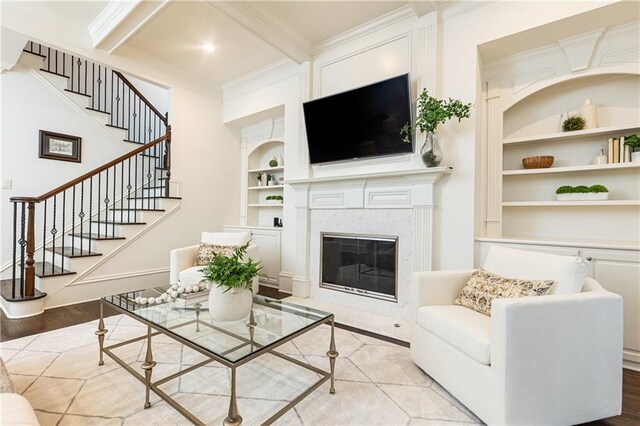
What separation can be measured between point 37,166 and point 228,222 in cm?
247

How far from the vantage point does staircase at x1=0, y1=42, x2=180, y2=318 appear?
120 inches

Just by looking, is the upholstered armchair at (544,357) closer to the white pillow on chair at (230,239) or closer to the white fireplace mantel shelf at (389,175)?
the white fireplace mantel shelf at (389,175)

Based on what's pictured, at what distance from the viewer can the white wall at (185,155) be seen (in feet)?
11.5

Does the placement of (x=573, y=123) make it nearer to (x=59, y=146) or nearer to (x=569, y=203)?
(x=569, y=203)

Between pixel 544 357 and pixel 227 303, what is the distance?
63.8 inches

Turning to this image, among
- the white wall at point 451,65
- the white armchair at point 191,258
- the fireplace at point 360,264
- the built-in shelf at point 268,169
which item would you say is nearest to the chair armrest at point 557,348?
the white wall at point 451,65

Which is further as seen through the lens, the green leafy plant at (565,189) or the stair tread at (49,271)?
the stair tread at (49,271)

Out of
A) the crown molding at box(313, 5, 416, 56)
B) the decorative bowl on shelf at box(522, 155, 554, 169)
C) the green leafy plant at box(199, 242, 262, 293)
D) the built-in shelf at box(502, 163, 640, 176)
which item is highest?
the crown molding at box(313, 5, 416, 56)

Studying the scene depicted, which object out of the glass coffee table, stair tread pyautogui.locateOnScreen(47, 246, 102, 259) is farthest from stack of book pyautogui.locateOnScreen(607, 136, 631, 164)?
stair tread pyautogui.locateOnScreen(47, 246, 102, 259)

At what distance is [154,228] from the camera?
4.01 m

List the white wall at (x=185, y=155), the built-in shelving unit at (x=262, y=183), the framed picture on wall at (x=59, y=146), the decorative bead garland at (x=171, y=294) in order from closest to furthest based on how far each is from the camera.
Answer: the decorative bead garland at (x=171, y=294)
the white wall at (x=185, y=155)
the framed picture on wall at (x=59, y=146)
the built-in shelving unit at (x=262, y=183)

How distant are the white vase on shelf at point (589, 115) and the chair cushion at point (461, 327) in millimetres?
1964

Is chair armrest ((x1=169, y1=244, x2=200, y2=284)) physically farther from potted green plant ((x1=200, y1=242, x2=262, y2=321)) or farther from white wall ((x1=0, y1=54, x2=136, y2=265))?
white wall ((x1=0, y1=54, x2=136, y2=265))

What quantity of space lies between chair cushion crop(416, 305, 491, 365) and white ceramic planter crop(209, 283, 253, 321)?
113cm
